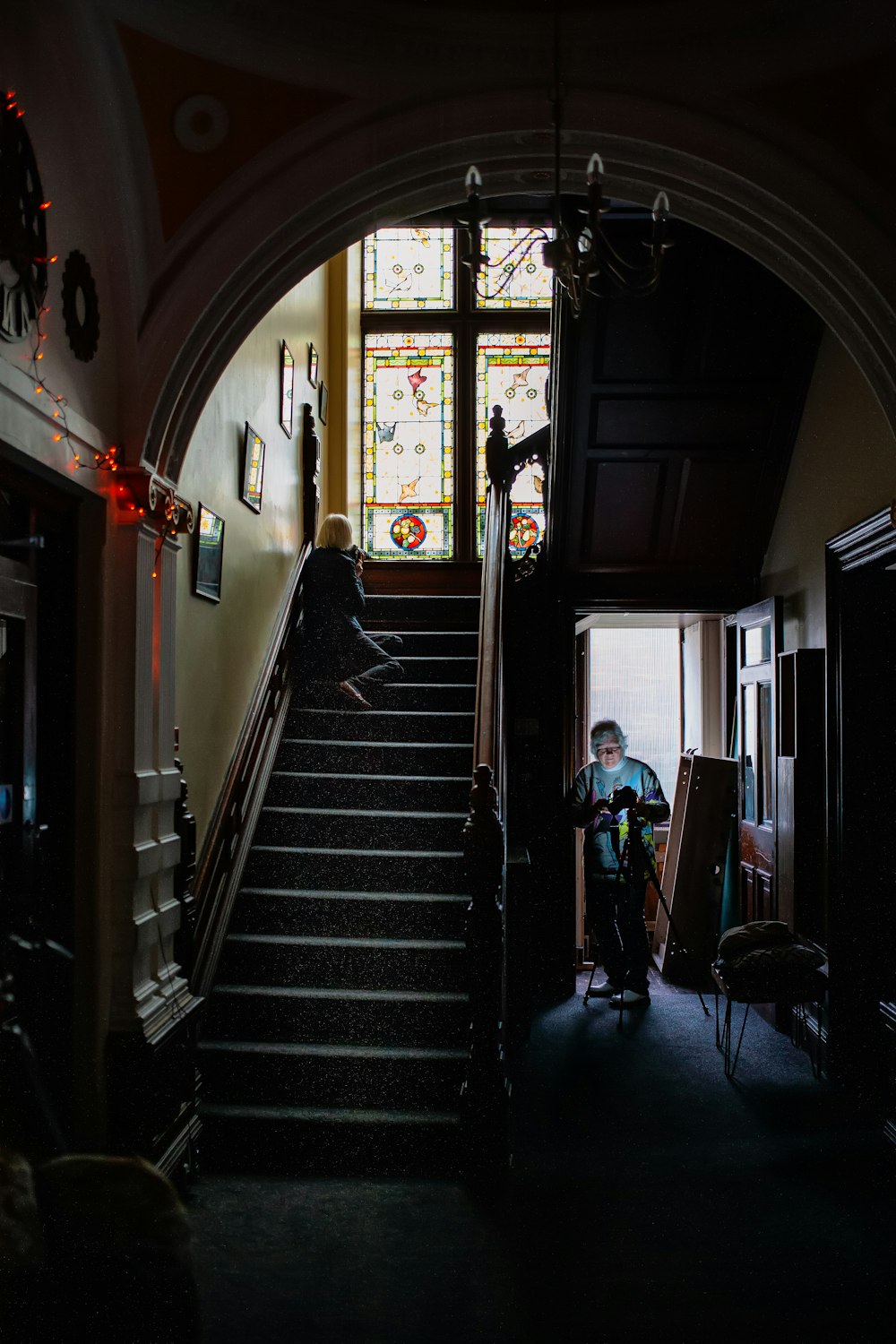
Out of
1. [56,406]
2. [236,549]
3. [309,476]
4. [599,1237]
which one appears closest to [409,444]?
[309,476]

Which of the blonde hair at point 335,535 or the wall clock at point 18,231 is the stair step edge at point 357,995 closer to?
the wall clock at point 18,231

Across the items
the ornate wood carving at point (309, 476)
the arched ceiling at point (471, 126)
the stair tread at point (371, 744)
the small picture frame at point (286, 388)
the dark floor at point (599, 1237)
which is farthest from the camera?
the ornate wood carving at point (309, 476)

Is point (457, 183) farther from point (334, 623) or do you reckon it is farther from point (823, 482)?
point (334, 623)

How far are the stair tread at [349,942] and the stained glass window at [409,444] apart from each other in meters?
4.63

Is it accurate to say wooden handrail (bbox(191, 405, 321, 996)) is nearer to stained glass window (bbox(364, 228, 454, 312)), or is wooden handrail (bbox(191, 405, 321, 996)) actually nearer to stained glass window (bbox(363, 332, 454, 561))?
stained glass window (bbox(363, 332, 454, 561))

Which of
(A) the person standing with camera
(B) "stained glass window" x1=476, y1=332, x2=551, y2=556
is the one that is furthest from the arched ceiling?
(B) "stained glass window" x1=476, y1=332, x2=551, y2=556

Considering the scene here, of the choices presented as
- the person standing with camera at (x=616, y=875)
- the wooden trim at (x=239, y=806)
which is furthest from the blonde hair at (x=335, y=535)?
the person standing with camera at (x=616, y=875)

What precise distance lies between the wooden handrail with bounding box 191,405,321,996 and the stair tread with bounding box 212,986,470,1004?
0.54 ft

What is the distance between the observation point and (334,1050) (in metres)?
4.14

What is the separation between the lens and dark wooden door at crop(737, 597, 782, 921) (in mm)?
5785

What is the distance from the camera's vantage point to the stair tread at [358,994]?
428 centimetres

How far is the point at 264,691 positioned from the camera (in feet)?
18.7

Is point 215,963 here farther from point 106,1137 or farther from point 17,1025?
point 17,1025

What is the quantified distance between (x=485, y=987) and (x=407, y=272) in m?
6.79
